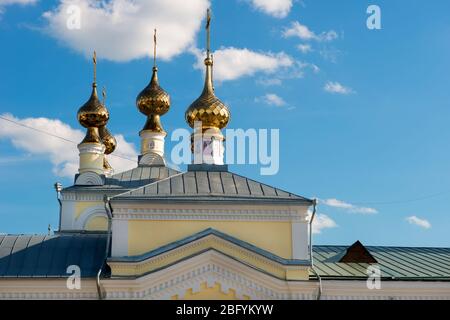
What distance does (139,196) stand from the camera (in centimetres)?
1385

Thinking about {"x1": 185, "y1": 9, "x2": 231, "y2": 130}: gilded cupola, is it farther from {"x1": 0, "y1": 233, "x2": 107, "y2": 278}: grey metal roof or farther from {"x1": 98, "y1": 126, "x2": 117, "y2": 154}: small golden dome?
{"x1": 98, "y1": 126, "x2": 117, "y2": 154}: small golden dome

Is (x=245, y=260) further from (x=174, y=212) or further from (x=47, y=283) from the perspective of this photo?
(x=47, y=283)

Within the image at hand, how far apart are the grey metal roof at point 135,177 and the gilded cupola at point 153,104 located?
1375 millimetres

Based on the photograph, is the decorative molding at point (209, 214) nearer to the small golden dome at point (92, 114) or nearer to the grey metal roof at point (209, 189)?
the grey metal roof at point (209, 189)

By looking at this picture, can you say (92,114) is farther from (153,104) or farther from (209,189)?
(209,189)

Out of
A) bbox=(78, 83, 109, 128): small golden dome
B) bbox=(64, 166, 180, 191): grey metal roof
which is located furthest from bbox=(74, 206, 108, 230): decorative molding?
bbox=(78, 83, 109, 128): small golden dome

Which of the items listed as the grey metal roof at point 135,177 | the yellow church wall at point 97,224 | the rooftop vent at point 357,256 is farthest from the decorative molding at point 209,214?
the yellow church wall at point 97,224

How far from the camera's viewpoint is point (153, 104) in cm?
2345

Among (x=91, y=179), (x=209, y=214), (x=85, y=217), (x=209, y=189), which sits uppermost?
(x=91, y=179)

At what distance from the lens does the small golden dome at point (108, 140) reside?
1063 inches

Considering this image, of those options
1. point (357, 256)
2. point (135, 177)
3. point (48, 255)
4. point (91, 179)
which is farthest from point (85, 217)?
point (357, 256)

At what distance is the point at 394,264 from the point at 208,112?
5.23 m

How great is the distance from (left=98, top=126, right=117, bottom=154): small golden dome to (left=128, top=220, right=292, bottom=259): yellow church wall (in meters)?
13.6
